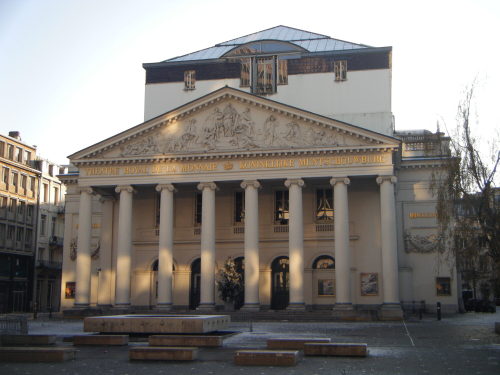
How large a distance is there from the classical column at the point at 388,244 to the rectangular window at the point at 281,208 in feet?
24.0

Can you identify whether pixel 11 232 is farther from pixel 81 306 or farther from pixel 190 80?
pixel 190 80

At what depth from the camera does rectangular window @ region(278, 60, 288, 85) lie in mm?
51031

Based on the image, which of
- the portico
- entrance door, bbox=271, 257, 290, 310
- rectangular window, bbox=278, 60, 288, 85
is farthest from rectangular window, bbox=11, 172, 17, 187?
entrance door, bbox=271, 257, 290, 310

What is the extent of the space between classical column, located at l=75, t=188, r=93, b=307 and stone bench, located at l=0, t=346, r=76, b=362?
86.2 ft

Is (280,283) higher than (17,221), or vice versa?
(17,221)

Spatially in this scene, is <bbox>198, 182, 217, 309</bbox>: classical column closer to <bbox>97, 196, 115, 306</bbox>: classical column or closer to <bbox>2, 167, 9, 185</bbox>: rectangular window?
<bbox>97, 196, 115, 306</bbox>: classical column

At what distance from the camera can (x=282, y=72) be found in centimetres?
5112

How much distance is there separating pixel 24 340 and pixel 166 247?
21593 millimetres

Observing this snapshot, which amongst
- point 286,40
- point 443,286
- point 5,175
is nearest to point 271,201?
point 443,286

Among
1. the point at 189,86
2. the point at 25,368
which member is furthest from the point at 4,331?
the point at 189,86

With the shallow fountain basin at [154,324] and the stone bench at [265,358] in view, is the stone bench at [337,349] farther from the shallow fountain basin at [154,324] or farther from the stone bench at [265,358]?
the shallow fountain basin at [154,324]

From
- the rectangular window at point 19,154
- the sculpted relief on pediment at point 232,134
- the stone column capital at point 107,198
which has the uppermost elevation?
the rectangular window at point 19,154

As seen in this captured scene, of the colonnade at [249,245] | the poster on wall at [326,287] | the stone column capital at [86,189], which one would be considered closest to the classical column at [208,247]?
the colonnade at [249,245]

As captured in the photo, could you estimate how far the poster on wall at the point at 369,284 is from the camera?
142 ft
